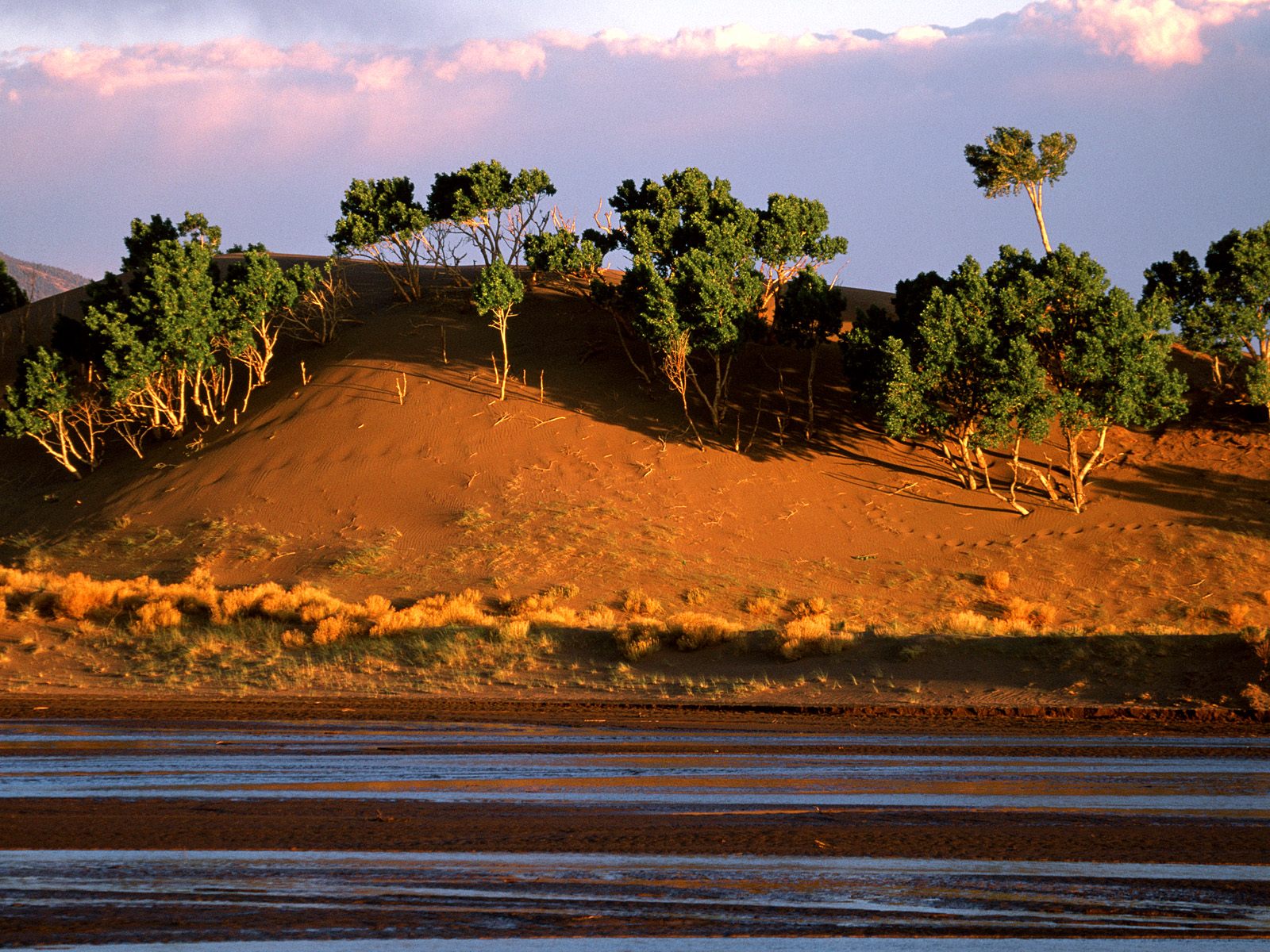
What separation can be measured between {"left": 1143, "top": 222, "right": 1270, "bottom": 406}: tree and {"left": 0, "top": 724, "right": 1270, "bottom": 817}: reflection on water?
3113 cm

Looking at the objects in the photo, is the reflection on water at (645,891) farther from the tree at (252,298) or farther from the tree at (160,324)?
the tree at (252,298)

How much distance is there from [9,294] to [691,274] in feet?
173

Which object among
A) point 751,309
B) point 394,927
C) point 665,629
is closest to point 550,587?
point 665,629

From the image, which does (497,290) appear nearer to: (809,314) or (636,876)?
(809,314)

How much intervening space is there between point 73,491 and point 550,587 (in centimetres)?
2449

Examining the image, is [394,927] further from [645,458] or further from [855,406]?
[855,406]

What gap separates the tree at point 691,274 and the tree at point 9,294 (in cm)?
4603

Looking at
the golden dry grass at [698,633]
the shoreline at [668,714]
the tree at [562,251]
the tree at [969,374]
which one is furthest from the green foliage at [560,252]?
the shoreline at [668,714]

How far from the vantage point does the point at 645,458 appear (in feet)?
140

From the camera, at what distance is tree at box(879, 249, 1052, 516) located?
36625 millimetres

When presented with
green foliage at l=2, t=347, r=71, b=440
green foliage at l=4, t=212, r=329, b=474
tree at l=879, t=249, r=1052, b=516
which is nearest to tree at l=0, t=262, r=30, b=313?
green foliage at l=4, t=212, r=329, b=474

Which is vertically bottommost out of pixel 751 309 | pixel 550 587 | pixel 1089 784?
pixel 550 587

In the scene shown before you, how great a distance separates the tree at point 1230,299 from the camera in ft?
136

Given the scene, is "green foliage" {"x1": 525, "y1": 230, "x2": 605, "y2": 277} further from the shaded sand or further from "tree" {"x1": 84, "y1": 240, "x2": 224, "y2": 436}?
"tree" {"x1": 84, "y1": 240, "x2": 224, "y2": 436}
